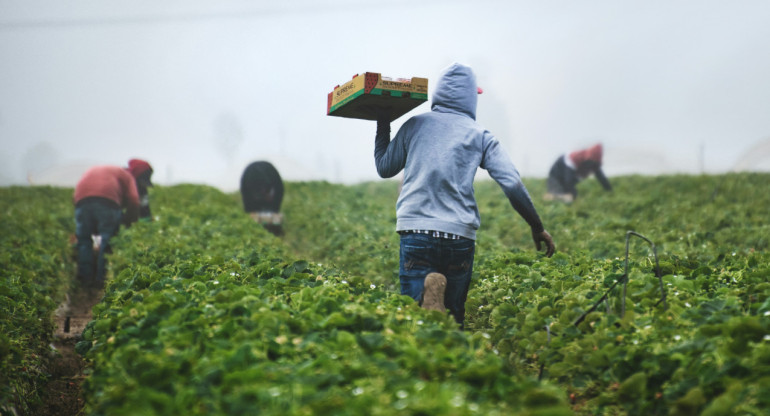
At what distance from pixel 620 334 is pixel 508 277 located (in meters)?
1.93

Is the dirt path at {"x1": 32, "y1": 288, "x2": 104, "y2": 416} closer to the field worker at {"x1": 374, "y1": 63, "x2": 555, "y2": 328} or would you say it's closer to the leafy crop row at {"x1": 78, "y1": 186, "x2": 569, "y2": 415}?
the leafy crop row at {"x1": 78, "y1": 186, "x2": 569, "y2": 415}

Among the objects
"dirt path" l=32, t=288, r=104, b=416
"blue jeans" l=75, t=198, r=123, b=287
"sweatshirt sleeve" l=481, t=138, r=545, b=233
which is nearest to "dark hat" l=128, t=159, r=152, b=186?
"blue jeans" l=75, t=198, r=123, b=287

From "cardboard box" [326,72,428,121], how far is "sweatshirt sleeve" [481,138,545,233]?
1.83 ft

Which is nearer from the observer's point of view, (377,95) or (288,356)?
(288,356)

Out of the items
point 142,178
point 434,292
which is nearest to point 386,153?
point 434,292

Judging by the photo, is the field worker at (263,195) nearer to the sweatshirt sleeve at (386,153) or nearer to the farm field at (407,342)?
the farm field at (407,342)

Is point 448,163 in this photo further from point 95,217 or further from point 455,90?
point 95,217

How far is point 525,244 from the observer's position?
10.1 meters

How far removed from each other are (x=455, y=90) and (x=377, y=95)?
1.92 ft

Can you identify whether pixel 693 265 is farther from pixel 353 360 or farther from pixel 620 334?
pixel 353 360

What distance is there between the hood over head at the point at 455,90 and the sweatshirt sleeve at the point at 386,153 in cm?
38

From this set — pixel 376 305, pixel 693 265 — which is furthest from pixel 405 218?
pixel 693 265

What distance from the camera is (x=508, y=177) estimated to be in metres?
3.86

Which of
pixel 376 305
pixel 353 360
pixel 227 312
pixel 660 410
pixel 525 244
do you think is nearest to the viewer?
pixel 353 360
